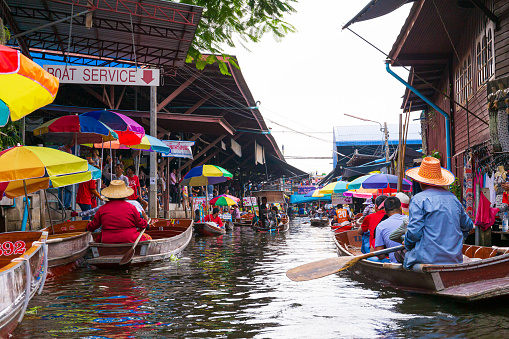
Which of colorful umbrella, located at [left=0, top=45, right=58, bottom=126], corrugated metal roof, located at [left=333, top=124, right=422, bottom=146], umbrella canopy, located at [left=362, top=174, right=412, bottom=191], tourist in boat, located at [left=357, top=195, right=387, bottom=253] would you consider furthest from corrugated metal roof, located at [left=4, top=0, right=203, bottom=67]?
corrugated metal roof, located at [left=333, top=124, right=422, bottom=146]

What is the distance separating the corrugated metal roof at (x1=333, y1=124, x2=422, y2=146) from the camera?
43.9m

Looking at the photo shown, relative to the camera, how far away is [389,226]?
6.78 m

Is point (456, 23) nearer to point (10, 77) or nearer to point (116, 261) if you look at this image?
point (116, 261)

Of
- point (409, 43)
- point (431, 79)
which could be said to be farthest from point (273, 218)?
point (409, 43)

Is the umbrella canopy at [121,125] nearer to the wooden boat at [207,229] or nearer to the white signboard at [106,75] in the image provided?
the white signboard at [106,75]

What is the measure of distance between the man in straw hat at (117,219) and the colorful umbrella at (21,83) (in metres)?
4.03

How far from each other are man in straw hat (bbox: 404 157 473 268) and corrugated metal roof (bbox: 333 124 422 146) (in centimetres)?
3780

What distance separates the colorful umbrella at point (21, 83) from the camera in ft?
13.6

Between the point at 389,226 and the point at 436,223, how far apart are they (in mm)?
1375

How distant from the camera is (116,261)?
844cm

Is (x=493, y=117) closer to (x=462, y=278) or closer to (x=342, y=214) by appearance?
(x=462, y=278)

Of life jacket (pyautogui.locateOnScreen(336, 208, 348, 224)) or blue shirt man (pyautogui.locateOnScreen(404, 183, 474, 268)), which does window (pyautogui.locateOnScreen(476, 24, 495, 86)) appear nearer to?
blue shirt man (pyautogui.locateOnScreen(404, 183, 474, 268))

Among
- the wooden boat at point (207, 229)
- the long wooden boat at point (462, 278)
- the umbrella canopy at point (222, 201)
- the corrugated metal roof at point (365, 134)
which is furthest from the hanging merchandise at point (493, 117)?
the corrugated metal roof at point (365, 134)

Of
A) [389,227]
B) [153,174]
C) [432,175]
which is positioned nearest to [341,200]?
[153,174]
